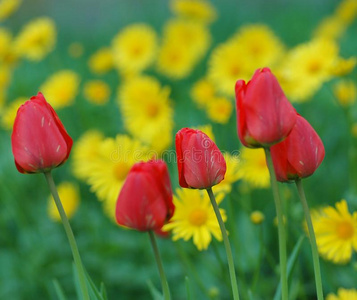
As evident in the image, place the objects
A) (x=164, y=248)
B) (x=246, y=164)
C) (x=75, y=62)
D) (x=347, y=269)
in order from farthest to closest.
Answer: (x=75, y=62), (x=164, y=248), (x=246, y=164), (x=347, y=269)

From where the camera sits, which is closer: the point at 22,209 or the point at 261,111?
the point at 261,111

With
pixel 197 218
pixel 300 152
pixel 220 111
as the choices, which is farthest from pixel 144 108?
pixel 300 152

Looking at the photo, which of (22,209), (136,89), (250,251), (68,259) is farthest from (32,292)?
(136,89)

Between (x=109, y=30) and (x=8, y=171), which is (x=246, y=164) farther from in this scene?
(x=109, y=30)

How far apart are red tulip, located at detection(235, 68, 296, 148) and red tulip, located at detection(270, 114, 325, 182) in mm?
39

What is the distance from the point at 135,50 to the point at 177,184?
1.16m

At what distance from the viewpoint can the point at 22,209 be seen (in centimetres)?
193

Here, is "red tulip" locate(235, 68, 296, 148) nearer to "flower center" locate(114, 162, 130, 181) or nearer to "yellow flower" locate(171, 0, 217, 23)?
"flower center" locate(114, 162, 130, 181)

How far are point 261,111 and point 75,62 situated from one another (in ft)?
9.81

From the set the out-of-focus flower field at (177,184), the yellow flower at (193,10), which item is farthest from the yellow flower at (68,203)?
the yellow flower at (193,10)

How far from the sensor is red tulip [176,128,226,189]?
2.17 feet

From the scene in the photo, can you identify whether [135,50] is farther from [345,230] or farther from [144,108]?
[345,230]

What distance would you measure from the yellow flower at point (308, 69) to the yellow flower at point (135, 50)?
76cm

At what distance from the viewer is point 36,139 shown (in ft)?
2.21
